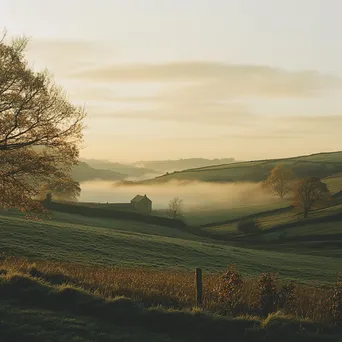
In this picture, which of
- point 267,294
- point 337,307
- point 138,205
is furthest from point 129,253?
point 138,205

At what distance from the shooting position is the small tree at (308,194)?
108m

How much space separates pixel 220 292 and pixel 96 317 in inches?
176

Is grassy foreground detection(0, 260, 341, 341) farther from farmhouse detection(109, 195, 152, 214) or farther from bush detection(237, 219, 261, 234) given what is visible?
farmhouse detection(109, 195, 152, 214)

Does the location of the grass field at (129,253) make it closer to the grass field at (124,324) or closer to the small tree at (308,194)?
the grass field at (124,324)

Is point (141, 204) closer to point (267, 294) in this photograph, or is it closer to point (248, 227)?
point (248, 227)

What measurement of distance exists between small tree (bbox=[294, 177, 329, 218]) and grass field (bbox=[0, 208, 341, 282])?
46053mm

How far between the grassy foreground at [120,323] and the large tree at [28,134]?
15991 millimetres

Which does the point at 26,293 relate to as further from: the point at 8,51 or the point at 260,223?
the point at 260,223

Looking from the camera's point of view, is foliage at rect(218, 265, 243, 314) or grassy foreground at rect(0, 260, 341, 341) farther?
foliage at rect(218, 265, 243, 314)

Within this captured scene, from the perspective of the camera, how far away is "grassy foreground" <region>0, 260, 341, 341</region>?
1325 cm

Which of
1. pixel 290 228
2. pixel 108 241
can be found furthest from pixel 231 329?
pixel 290 228

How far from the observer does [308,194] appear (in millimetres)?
108875

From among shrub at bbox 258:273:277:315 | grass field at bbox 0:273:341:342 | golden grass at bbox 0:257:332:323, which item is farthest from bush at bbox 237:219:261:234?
grass field at bbox 0:273:341:342

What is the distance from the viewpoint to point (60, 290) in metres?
16.2
